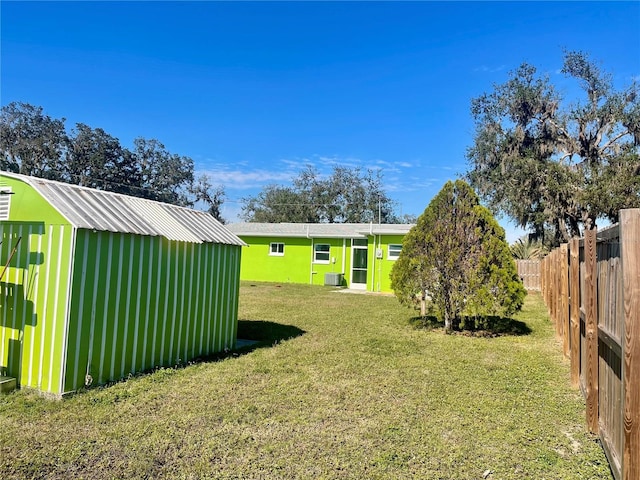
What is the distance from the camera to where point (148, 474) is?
2.80 m

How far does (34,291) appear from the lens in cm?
432

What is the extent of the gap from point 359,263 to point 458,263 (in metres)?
11.1

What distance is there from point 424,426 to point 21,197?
4643 mm

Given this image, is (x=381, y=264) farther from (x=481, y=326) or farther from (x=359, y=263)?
(x=481, y=326)

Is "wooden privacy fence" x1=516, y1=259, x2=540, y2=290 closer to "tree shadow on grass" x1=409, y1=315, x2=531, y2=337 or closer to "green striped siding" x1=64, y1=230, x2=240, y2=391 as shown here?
"tree shadow on grass" x1=409, y1=315, x2=531, y2=337

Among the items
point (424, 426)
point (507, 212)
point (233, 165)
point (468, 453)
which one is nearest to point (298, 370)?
point (424, 426)

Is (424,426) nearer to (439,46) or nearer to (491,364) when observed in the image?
(491,364)

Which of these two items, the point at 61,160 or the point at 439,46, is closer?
the point at 439,46

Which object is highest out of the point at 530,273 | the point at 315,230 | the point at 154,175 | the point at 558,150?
the point at 154,175

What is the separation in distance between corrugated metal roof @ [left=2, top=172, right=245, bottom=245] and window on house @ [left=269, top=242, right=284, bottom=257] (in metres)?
14.3

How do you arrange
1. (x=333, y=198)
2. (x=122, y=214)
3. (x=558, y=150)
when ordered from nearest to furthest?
(x=122, y=214) < (x=558, y=150) < (x=333, y=198)

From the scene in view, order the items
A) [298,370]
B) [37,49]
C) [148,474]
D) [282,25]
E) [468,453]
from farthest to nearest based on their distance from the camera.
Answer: [37,49], [282,25], [298,370], [468,453], [148,474]

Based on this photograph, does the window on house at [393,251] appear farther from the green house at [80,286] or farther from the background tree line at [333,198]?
the background tree line at [333,198]

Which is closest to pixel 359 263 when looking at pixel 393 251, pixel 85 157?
pixel 393 251
